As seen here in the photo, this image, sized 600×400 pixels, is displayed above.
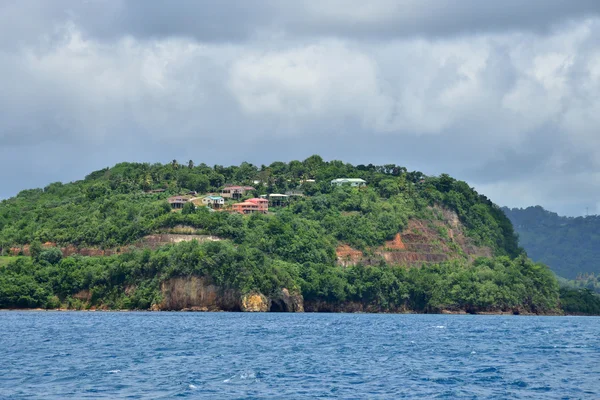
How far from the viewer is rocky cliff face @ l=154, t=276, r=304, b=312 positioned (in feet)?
525

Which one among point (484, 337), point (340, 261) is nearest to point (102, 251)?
point (340, 261)

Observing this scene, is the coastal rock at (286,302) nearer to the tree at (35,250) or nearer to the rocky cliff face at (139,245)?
the rocky cliff face at (139,245)

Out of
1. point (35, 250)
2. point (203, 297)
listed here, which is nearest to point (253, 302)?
point (203, 297)

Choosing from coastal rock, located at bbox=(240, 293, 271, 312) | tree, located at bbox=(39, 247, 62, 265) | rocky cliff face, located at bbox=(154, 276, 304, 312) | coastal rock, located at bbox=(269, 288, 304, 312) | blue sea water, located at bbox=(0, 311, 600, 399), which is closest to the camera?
blue sea water, located at bbox=(0, 311, 600, 399)

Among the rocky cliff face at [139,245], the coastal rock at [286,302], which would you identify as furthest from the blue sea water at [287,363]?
the rocky cliff face at [139,245]

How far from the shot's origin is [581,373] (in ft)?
209

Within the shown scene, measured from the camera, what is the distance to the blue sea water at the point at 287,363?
5394 centimetres

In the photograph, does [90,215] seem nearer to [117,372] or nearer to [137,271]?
[137,271]

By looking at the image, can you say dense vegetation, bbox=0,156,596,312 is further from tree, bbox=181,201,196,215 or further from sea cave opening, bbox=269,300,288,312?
sea cave opening, bbox=269,300,288,312

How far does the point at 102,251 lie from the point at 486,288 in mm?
72487

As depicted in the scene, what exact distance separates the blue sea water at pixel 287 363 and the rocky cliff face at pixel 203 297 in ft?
178

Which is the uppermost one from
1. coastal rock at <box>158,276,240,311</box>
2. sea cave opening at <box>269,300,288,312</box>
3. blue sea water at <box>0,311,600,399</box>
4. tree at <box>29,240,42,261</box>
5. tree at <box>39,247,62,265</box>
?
tree at <box>29,240,42,261</box>

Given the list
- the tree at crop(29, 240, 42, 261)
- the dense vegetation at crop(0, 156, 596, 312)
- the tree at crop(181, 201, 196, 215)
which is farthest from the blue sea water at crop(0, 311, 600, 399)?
the tree at crop(181, 201, 196, 215)

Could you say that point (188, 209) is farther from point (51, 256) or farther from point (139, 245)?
point (51, 256)
